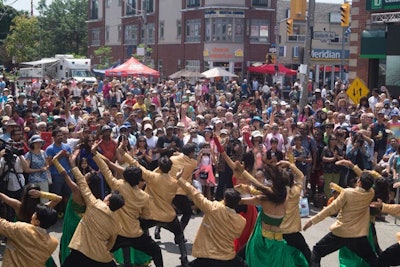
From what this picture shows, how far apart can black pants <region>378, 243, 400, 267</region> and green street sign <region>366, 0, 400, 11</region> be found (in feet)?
58.0

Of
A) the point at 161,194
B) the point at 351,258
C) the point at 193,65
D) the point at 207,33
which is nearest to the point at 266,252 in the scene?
the point at 351,258

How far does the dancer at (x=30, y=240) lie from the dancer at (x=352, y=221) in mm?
3424

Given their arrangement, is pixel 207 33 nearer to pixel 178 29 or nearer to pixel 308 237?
pixel 178 29

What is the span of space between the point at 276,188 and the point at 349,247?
1.48m

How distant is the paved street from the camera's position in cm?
1030

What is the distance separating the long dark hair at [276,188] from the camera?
26.6ft

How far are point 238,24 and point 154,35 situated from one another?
1066 centimetres

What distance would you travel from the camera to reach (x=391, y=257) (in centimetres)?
842

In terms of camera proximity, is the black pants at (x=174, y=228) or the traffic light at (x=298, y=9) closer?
the black pants at (x=174, y=228)

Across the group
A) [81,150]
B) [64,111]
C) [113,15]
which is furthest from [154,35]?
[81,150]

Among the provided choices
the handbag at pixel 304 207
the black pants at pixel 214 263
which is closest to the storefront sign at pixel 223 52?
the handbag at pixel 304 207

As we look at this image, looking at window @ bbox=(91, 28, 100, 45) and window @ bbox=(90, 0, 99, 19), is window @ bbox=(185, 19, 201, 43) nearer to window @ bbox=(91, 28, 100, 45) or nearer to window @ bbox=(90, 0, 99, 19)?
window @ bbox=(91, 28, 100, 45)

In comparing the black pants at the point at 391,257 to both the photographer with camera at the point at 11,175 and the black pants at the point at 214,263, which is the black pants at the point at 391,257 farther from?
the photographer with camera at the point at 11,175

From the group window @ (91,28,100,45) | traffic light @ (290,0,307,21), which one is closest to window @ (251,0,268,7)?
window @ (91,28,100,45)
